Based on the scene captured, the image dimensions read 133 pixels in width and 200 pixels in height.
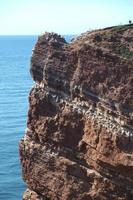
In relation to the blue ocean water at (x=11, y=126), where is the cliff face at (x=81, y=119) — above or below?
above

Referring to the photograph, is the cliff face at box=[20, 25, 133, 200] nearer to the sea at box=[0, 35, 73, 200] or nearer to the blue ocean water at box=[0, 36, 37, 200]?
the blue ocean water at box=[0, 36, 37, 200]

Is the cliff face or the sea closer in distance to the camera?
the cliff face

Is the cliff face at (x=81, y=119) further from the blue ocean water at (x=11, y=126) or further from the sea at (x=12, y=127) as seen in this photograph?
the sea at (x=12, y=127)

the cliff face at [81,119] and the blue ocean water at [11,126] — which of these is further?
the blue ocean water at [11,126]

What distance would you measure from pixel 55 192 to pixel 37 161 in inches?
70.7

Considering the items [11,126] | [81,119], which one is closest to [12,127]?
[11,126]

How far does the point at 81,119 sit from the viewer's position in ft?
85.7

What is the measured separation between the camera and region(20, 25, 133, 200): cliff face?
81.9 ft

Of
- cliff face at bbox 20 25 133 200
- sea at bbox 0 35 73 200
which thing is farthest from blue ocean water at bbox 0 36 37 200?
cliff face at bbox 20 25 133 200

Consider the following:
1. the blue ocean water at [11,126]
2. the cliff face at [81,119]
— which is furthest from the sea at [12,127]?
the cliff face at [81,119]

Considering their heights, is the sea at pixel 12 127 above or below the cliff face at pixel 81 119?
below

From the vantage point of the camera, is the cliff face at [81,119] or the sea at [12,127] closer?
the cliff face at [81,119]

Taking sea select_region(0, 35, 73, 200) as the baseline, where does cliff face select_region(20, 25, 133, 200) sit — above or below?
above

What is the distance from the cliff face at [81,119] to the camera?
81.9ft
